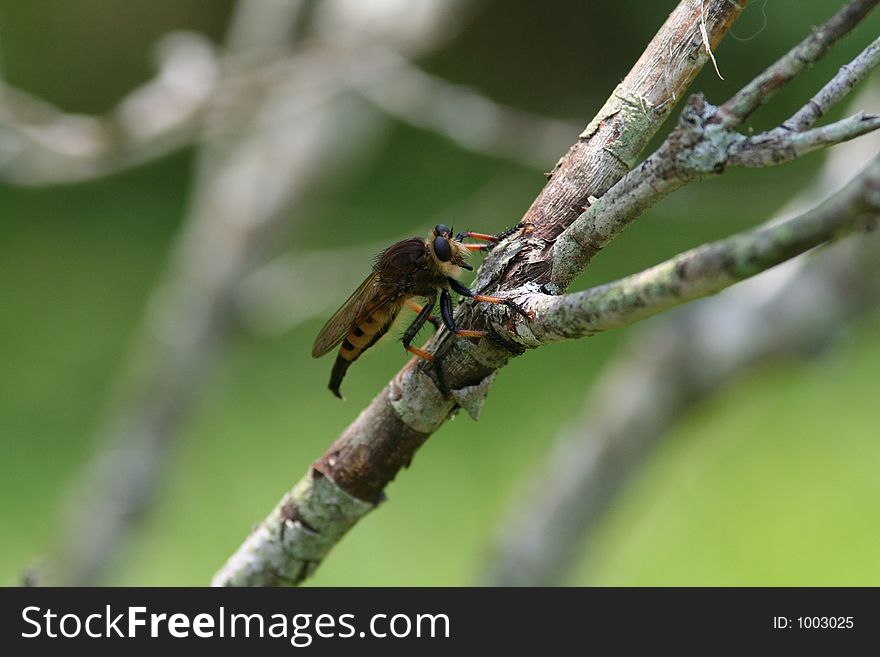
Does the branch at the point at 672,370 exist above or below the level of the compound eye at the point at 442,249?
above

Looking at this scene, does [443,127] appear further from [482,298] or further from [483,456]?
[483,456]

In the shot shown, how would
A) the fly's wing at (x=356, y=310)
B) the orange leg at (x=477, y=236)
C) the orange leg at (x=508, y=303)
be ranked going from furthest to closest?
the fly's wing at (x=356, y=310)
the orange leg at (x=477, y=236)
the orange leg at (x=508, y=303)

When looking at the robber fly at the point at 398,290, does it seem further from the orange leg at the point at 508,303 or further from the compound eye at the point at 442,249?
the orange leg at the point at 508,303

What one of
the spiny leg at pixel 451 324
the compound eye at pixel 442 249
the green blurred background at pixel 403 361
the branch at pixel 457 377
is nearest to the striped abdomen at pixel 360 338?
the compound eye at pixel 442 249

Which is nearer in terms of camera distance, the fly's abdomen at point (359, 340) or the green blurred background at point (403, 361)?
the fly's abdomen at point (359, 340)

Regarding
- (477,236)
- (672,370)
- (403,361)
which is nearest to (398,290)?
(477,236)

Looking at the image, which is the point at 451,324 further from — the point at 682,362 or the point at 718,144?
the point at 682,362

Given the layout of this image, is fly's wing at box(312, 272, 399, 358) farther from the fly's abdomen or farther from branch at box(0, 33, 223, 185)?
branch at box(0, 33, 223, 185)
